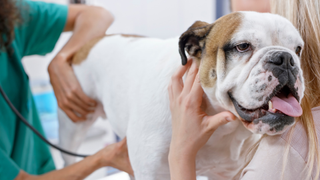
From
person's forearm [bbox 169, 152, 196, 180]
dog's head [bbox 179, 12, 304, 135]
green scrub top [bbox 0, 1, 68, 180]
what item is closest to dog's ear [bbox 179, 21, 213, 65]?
dog's head [bbox 179, 12, 304, 135]

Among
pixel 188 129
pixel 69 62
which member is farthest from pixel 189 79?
pixel 69 62

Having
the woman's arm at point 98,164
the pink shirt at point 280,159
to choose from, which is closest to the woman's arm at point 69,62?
the woman's arm at point 98,164

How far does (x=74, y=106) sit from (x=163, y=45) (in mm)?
534

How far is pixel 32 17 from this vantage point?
1.37 meters

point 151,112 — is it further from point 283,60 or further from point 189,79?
point 283,60

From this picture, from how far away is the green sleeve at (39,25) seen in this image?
4.42 ft

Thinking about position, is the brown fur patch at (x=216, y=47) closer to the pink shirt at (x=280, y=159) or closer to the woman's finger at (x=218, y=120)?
the woman's finger at (x=218, y=120)

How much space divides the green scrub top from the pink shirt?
37.1 inches

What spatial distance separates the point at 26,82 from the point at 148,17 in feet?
4.12

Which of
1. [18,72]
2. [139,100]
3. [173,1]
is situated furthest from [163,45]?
[173,1]

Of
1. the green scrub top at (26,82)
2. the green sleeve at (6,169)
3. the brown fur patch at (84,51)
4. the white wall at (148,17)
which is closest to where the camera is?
the green sleeve at (6,169)

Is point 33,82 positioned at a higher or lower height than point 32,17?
lower

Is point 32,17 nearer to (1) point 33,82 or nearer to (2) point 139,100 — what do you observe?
(2) point 139,100

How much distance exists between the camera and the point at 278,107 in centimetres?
59
